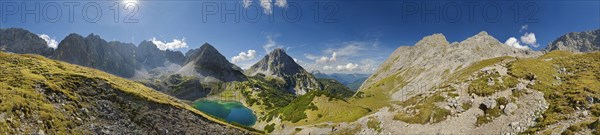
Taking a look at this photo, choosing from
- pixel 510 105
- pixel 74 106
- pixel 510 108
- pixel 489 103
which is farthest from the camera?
pixel 489 103

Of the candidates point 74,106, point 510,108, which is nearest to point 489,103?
point 510,108

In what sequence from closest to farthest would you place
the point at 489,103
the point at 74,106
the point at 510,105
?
the point at 74,106 < the point at 510,105 < the point at 489,103

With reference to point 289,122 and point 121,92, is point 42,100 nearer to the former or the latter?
point 121,92

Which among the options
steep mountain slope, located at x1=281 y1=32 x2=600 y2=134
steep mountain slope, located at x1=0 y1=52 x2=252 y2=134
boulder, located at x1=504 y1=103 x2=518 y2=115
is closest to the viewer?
steep mountain slope, located at x1=0 y1=52 x2=252 y2=134

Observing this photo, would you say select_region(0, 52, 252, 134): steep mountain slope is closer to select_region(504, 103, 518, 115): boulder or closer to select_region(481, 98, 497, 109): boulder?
select_region(481, 98, 497, 109): boulder

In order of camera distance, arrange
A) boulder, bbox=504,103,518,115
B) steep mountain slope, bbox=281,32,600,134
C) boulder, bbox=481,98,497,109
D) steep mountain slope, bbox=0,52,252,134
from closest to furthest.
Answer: steep mountain slope, bbox=0,52,252,134
steep mountain slope, bbox=281,32,600,134
boulder, bbox=504,103,518,115
boulder, bbox=481,98,497,109

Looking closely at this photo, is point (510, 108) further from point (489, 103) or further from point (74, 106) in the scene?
point (74, 106)

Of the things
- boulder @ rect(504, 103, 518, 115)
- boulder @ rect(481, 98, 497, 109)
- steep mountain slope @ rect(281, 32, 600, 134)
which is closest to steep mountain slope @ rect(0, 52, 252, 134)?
steep mountain slope @ rect(281, 32, 600, 134)

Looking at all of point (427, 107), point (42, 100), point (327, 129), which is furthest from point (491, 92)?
point (42, 100)

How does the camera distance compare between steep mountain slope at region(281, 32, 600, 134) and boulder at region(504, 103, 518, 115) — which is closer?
steep mountain slope at region(281, 32, 600, 134)
